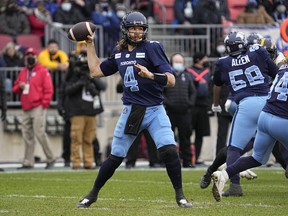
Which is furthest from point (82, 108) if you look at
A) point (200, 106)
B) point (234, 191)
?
point (234, 191)

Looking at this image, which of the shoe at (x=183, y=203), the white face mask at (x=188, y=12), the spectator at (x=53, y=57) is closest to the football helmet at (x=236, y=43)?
the shoe at (x=183, y=203)

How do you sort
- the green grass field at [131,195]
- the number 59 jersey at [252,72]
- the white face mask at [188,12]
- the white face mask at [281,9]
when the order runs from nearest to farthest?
the green grass field at [131,195] → the number 59 jersey at [252,72] → the white face mask at [281,9] → the white face mask at [188,12]

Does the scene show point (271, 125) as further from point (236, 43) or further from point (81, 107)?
point (81, 107)

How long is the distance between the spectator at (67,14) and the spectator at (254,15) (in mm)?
3523

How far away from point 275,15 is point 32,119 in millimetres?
7207

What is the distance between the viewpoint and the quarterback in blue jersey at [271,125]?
10.3m

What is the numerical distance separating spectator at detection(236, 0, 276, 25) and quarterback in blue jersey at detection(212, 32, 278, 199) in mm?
10498

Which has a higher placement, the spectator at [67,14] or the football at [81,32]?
the football at [81,32]

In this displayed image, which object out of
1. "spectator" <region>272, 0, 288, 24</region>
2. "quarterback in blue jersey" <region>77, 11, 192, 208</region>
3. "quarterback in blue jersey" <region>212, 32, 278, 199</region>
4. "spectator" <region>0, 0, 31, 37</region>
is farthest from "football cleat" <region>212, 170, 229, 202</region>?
"spectator" <region>272, 0, 288, 24</region>

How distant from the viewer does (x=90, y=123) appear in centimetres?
1772

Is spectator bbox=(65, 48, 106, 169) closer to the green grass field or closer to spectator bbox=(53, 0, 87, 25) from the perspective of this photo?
the green grass field

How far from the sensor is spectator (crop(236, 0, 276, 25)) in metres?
22.6

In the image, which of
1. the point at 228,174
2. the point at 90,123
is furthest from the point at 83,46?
the point at 228,174

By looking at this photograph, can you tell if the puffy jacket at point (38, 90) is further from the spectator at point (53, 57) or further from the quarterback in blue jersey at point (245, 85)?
the quarterback in blue jersey at point (245, 85)
